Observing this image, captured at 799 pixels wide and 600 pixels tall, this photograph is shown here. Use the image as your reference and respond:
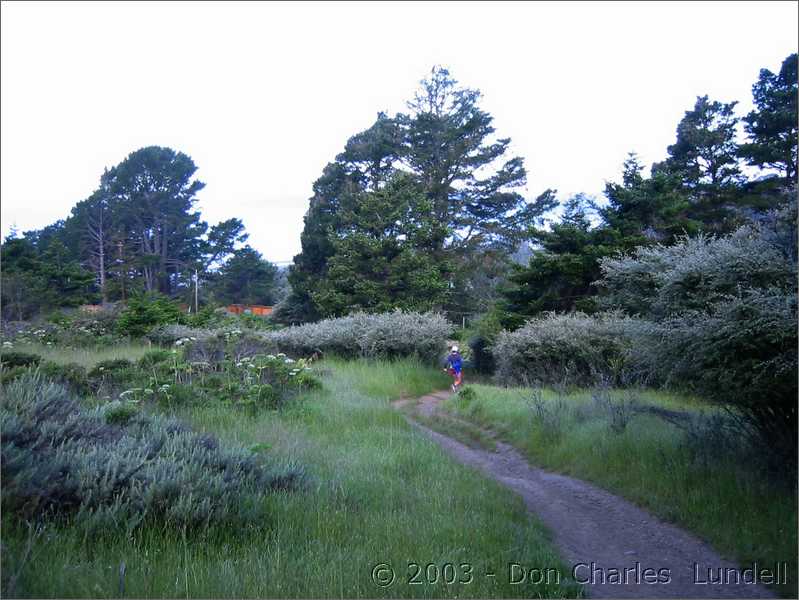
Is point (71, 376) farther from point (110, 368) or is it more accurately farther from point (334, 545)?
point (334, 545)

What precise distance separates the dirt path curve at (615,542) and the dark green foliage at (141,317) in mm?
18131

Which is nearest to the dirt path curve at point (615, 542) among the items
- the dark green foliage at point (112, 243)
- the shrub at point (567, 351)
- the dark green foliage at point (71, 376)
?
the shrub at point (567, 351)

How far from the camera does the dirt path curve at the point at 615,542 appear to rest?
190 inches

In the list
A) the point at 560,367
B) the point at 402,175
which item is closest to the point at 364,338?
the point at 560,367

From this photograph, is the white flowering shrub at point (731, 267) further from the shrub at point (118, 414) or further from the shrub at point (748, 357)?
the shrub at point (118, 414)

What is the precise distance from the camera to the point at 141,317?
924 inches

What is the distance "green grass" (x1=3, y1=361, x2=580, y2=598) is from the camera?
390 cm

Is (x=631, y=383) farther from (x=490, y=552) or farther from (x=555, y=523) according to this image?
(x=490, y=552)

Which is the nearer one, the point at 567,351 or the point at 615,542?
the point at 615,542

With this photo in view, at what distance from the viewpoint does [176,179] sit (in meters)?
34.2

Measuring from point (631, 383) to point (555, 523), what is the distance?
7679mm

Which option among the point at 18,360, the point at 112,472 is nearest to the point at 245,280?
the point at 18,360

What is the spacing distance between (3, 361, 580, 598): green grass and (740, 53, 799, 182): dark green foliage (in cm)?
1994

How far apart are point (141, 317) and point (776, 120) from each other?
24.8 m
